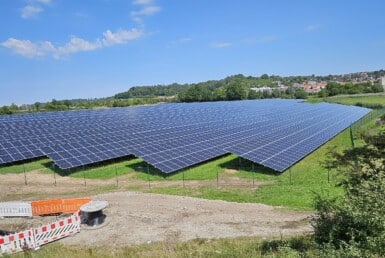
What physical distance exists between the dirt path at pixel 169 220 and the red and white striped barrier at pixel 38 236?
18.9 inches

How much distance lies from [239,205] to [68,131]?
34904mm

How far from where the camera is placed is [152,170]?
107ft

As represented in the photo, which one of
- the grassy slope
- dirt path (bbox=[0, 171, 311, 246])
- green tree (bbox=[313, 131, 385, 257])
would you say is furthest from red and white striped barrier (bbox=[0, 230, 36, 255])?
green tree (bbox=[313, 131, 385, 257])

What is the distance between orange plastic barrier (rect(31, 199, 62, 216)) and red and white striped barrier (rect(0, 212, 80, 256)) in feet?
11.4

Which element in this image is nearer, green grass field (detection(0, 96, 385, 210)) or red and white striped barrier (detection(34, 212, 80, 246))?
red and white striped barrier (detection(34, 212, 80, 246))

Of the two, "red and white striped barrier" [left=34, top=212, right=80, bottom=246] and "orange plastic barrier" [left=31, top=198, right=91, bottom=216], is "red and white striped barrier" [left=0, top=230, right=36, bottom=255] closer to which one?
"red and white striped barrier" [left=34, top=212, right=80, bottom=246]

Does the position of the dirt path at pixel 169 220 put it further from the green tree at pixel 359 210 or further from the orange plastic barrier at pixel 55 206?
the green tree at pixel 359 210

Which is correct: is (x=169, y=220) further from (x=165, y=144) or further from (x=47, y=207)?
(x=165, y=144)

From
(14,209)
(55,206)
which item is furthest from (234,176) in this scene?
(14,209)

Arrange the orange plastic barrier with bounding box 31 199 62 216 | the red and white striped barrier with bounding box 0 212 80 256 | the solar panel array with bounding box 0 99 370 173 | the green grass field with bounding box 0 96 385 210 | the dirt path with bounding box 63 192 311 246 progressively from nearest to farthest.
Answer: the red and white striped barrier with bounding box 0 212 80 256, the dirt path with bounding box 63 192 311 246, the orange plastic barrier with bounding box 31 199 62 216, the green grass field with bounding box 0 96 385 210, the solar panel array with bounding box 0 99 370 173

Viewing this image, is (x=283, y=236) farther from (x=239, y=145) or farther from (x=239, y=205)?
(x=239, y=145)

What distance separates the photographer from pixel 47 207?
70.3 feet

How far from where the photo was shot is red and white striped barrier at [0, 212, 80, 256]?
15602mm

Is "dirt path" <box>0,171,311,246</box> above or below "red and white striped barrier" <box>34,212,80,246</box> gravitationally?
below
